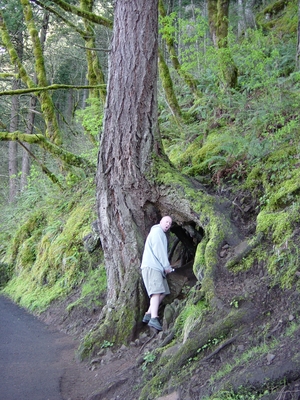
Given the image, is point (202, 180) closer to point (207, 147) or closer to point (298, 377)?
point (207, 147)

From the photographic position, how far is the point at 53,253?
38.0ft

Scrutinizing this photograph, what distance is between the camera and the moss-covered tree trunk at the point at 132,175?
7273mm

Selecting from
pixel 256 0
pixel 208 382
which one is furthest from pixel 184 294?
pixel 256 0

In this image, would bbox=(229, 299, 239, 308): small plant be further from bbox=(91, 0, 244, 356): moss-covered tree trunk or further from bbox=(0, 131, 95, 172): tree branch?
bbox=(0, 131, 95, 172): tree branch

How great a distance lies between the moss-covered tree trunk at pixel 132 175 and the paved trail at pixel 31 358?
93 cm

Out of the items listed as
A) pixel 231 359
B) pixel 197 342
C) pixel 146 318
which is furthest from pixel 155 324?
pixel 231 359

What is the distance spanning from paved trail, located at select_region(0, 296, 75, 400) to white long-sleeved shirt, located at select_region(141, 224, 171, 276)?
7.15 ft

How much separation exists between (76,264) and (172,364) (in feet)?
19.8

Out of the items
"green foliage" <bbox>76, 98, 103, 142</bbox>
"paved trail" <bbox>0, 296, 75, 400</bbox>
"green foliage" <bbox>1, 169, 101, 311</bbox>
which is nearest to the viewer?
"paved trail" <bbox>0, 296, 75, 400</bbox>

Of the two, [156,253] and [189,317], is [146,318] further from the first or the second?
[189,317]

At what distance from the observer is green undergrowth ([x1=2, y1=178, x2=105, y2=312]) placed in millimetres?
10312

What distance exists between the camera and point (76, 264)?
10539 millimetres

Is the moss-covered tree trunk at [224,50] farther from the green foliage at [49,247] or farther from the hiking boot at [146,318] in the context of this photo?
the hiking boot at [146,318]

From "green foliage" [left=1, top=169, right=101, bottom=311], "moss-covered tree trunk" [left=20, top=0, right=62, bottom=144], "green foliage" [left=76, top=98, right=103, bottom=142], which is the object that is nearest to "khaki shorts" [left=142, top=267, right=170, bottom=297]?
"green foliage" [left=1, top=169, right=101, bottom=311]
